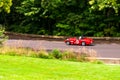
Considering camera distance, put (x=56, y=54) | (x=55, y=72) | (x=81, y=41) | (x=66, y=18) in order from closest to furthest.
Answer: (x=55, y=72) < (x=56, y=54) < (x=81, y=41) < (x=66, y=18)

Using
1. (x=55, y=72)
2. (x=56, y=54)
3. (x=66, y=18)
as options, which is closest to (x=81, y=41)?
(x=66, y=18)

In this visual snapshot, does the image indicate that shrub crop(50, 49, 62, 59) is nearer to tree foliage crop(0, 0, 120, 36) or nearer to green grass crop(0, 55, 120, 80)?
green grass crop(0, 55, 120, 80)

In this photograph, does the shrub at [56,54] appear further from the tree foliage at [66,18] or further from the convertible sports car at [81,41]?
the tree foliage at [66,18]

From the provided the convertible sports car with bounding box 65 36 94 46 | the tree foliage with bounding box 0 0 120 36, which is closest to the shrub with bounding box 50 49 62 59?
the convertible sports car with bounding box 65 36 94 46

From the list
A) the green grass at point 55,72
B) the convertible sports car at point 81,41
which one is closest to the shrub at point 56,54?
the green grass at point 55,72

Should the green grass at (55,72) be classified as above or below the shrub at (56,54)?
above

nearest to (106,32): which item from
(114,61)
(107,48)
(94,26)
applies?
(94,26)

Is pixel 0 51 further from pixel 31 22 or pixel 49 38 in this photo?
pixel 31 22

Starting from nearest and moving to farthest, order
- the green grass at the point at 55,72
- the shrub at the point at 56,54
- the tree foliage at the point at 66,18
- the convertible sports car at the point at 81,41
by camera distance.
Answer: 1. the green grass at the point at 55,72
2. the shrub at the point at 56,54
3. the convertible sports car at the point at 81,41
4. the tree foliage at the point at 66,18

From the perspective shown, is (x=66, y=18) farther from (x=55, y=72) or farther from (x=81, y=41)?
(x=55, y=72)

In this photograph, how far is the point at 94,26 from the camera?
3869 cm

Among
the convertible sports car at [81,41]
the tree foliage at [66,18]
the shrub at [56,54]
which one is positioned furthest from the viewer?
the tree foliage at [66,18]

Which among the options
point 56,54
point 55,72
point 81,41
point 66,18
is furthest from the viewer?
point 66,18

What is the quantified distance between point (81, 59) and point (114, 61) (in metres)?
2.18
